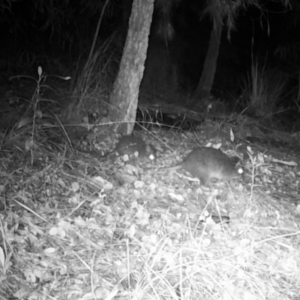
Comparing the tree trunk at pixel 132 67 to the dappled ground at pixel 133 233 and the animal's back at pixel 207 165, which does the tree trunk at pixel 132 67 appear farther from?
the animal's back at pixel 207 165

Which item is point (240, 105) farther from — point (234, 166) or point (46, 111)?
point (46, 111)

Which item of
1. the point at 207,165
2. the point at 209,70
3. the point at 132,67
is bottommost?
the point at 207,165

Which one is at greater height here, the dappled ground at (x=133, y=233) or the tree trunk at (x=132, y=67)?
the tree trunk at (x=132, y=67)

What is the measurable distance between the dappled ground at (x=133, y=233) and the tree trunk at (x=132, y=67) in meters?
0.65

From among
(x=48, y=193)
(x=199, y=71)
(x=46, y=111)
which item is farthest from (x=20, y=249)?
(x=199, y=71)

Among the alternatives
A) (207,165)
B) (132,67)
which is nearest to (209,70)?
(132,67)

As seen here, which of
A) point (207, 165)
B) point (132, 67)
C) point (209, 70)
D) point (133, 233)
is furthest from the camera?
point (209, 70)

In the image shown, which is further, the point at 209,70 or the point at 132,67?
the point at 209,70

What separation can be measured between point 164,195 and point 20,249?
1.63 meters

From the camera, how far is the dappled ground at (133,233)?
2.54 m

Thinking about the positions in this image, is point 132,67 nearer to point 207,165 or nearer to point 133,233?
point 207,165

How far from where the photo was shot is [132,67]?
15.3 feet

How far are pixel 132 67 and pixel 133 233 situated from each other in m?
2.28

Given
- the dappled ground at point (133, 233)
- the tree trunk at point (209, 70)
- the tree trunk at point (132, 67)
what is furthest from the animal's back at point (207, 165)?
the tree trunk at point (209, 70)
